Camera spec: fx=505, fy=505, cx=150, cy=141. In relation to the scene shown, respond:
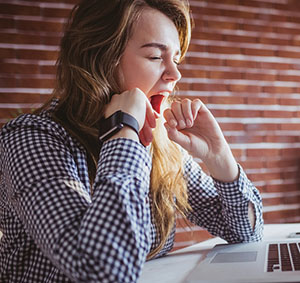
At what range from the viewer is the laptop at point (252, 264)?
1028mm

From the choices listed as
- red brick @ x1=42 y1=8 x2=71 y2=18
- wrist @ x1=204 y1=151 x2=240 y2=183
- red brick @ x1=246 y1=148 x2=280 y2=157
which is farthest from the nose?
red brick @ x1=246 y1=148 x2=280 y2=157

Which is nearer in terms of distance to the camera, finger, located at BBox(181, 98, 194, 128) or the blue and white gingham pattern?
the blue and white gingham pattern

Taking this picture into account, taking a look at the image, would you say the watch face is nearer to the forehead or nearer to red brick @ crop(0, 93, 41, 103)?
the forehead

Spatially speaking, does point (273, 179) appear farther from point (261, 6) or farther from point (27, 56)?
point (27, 56)

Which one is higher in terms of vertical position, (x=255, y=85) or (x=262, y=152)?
(x=255, y=85)

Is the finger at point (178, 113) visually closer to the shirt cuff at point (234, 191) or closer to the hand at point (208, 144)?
the hand at point (208, 144)

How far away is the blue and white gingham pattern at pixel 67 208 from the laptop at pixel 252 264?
0.17m

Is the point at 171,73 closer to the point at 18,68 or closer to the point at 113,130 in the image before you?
the point at 113,130

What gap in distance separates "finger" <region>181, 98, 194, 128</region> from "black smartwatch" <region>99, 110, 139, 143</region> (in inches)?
11.9

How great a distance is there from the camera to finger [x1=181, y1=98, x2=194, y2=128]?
1418 millimetres

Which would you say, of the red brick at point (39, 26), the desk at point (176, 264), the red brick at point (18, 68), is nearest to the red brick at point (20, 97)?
the red brick at point (18, 68)

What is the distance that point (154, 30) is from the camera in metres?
1.41

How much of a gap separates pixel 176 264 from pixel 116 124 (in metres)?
0.47

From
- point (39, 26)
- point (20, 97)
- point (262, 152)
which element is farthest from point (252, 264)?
point (262, 152)
